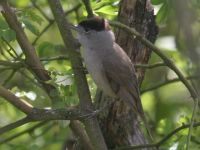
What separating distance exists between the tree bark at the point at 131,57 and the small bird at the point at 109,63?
17cm

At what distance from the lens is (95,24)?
3486 mm

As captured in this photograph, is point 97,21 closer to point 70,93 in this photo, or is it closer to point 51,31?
point 70,93

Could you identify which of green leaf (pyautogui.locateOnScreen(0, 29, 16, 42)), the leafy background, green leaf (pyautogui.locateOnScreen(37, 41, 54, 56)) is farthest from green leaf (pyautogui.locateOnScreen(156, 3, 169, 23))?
green leaf (pyautogui.locateOnScreen(37, 41, 54, 56))

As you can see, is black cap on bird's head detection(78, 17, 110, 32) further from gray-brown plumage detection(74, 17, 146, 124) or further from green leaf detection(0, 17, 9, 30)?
green leaf detection(0, 17, 9, 30)

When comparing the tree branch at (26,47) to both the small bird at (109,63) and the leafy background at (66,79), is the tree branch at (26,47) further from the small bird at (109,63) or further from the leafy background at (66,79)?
the small bird at (109,63)

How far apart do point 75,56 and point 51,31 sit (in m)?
3.14

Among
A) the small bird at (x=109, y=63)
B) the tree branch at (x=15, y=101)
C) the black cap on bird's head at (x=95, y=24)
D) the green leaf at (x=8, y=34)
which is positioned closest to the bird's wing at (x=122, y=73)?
the small bird at (x=109, y=63)

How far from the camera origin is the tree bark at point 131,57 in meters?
3.73

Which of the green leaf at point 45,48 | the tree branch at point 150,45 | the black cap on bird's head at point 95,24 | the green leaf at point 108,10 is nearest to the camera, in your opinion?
the tree branch at point 150,45

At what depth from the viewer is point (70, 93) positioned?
3.27 metres

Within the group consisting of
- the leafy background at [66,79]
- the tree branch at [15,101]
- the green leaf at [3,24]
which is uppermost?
the green leaf at [3,24]

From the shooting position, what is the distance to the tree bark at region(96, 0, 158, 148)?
3.73 meters

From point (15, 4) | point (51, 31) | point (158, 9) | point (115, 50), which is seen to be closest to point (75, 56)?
point (115, 50)

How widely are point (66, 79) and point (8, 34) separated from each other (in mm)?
524
